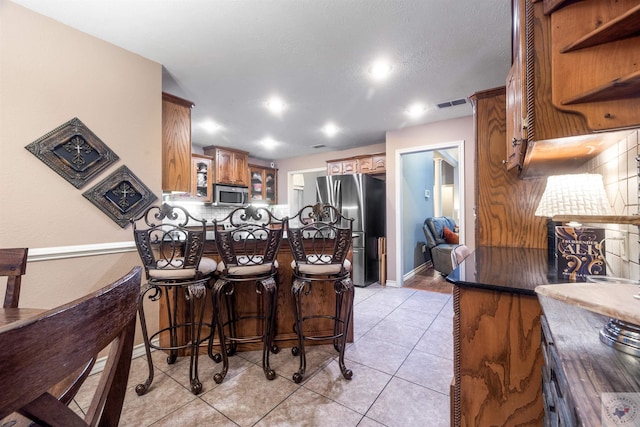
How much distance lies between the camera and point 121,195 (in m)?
1.99

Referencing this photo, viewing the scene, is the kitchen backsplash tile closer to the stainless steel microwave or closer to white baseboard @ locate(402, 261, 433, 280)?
white baseboard @ locate(402, 261, 433, 280)

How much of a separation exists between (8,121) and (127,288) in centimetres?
204

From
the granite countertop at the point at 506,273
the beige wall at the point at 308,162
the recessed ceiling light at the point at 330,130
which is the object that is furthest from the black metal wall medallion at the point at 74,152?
the beige wall at the point at 308,162

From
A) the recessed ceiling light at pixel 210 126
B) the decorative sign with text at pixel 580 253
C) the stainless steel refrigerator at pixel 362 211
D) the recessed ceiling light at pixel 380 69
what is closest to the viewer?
the decorative sign with text at pixel 580 253

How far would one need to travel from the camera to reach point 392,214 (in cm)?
395

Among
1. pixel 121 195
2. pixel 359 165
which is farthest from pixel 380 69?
pixel 121 195

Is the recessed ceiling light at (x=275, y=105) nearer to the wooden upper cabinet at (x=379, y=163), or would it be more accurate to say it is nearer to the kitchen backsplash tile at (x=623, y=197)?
the wooden upper cabinet at (x=379, y=163)

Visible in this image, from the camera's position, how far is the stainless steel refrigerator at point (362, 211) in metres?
4.00

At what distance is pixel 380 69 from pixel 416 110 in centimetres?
110

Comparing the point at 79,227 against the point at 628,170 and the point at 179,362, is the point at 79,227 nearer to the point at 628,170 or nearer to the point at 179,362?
the point at 179,362

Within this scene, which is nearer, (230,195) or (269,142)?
(269,142)

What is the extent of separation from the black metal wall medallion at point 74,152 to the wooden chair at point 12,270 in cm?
88

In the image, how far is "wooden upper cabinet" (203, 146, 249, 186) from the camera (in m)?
4.58

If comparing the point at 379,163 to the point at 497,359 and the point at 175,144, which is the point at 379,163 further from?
the point at 497,359
